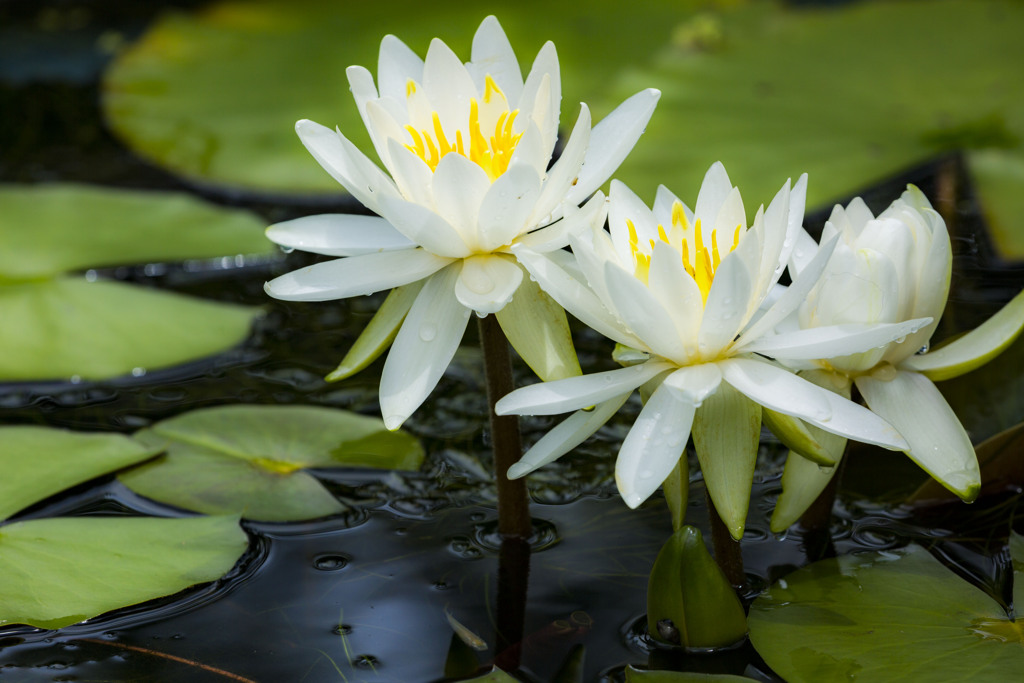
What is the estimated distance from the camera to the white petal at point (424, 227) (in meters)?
1.11

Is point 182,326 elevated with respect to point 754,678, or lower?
elevated

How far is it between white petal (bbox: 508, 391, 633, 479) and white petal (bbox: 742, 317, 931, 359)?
0.62ft

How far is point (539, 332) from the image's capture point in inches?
46.3

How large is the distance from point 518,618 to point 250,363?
1011 mm

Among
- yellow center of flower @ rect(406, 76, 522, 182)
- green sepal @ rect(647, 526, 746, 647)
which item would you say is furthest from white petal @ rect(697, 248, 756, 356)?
yellow center of flower @ rect(406, 76, 522, 182)

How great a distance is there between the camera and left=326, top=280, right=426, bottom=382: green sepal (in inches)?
47.2

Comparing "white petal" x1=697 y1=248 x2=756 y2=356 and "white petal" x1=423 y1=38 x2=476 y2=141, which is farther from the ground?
"white petal" x1=423 y1=38 x2=476 y2=141

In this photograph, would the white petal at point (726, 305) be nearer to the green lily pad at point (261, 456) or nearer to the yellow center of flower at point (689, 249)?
the yellow center of flower at point (689, 249)

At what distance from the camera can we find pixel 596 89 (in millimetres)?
3084

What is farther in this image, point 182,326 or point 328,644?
point 182,326

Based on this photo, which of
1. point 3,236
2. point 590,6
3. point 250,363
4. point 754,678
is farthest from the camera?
point 590,6

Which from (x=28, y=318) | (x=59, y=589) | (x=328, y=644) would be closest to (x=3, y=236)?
(x=28, y=318)

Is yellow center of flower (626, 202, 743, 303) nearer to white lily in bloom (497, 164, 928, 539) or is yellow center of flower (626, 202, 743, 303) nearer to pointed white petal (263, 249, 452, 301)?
white lily in bloom (497, 164, 928, 539)

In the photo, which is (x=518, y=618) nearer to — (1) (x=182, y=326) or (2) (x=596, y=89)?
(1) (x=182, y=326)
